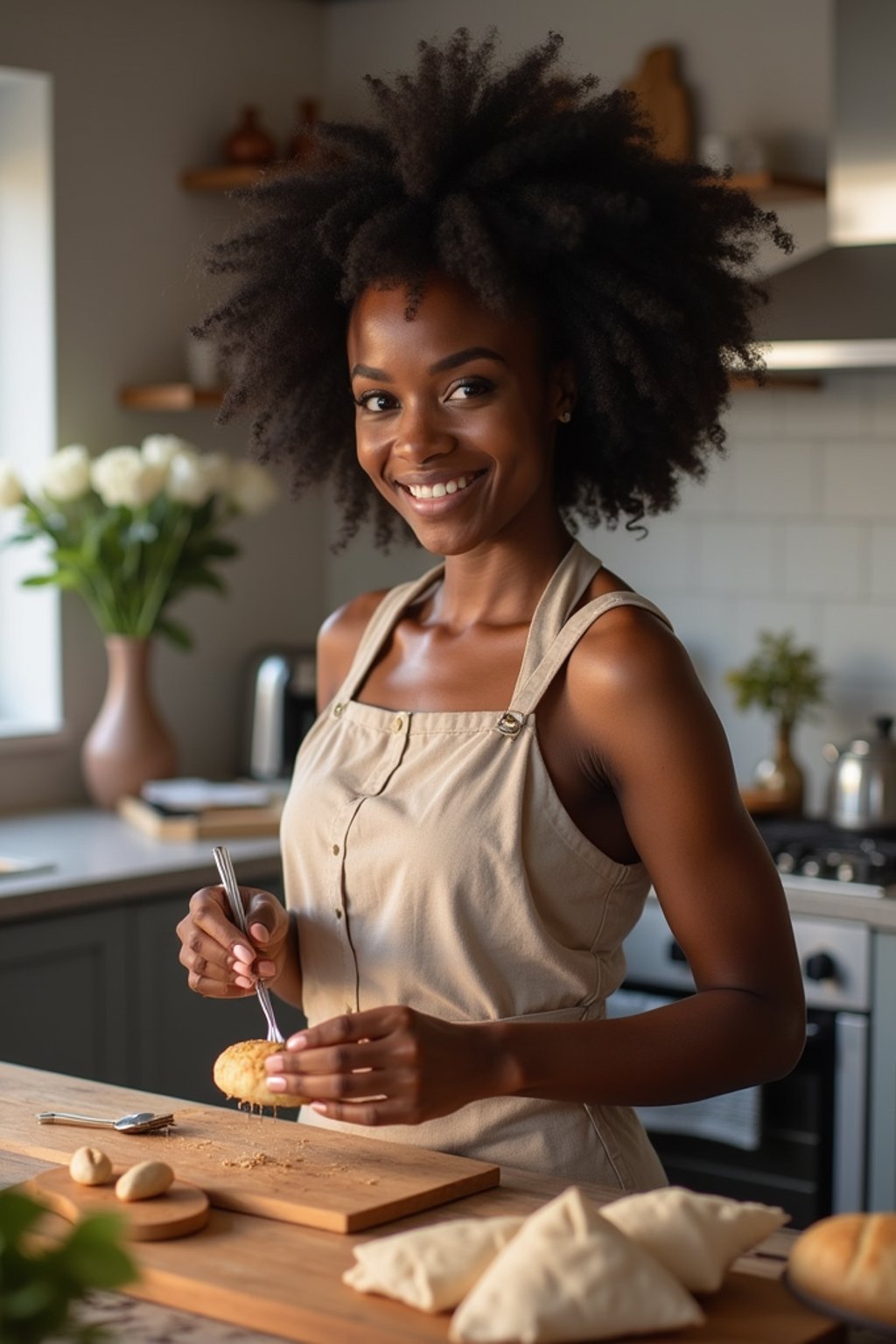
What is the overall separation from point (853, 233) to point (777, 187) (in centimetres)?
17

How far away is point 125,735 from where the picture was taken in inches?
138

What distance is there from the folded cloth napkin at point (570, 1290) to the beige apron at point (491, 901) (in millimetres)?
465

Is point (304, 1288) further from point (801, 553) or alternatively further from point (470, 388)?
point (801, 553)

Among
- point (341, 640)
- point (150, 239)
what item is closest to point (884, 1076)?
point (341, 640)

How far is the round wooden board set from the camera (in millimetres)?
1186

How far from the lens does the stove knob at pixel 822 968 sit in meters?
2.82

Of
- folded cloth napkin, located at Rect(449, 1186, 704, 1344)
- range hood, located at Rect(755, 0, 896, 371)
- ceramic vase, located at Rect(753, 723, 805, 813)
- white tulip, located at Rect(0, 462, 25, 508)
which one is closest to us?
folded cloth napkin, located at Rect(449, 1186, 704, 1344)

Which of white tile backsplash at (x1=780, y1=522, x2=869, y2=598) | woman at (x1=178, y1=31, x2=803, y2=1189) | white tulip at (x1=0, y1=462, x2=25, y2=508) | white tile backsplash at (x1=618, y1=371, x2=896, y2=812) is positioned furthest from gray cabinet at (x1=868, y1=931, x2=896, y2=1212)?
white tulip at (x1=0, y1=462, x2=25, y2=508)

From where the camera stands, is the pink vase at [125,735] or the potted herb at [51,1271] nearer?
the potted herb at [51,1271]

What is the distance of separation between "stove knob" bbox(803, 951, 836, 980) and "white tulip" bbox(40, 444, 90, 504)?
1.58 metres

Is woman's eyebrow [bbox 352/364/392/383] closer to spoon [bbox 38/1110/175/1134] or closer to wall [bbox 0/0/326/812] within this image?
spoon [bbox 38/1110/175/1134]

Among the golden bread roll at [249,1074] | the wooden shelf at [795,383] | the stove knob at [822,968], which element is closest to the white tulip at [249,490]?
the wooden shelf at [795,383]

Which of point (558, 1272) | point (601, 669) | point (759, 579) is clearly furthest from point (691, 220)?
point (759, 579)

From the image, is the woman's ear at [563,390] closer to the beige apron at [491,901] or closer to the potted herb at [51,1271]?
the beige apron at [491,901]
